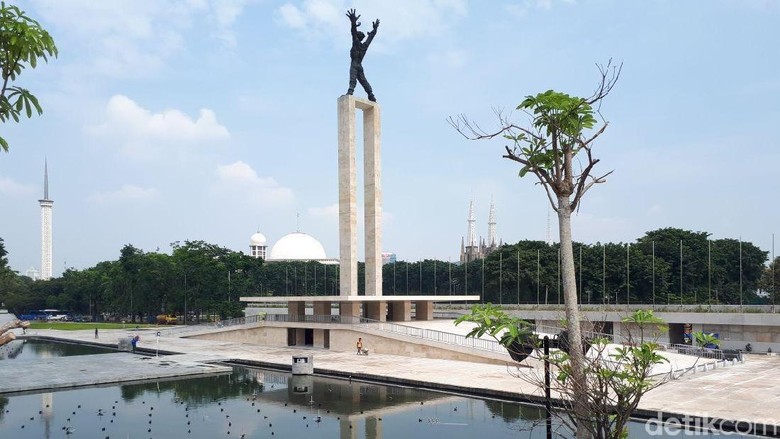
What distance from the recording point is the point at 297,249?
133m

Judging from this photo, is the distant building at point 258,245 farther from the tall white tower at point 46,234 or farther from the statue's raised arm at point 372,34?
the statue's raised arm at point 372,34

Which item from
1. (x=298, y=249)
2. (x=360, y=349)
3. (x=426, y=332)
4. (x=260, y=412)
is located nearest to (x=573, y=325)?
(x=260, y=412)

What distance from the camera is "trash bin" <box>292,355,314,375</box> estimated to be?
1206 inches

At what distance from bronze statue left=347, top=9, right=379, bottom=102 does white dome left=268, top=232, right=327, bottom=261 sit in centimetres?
9037

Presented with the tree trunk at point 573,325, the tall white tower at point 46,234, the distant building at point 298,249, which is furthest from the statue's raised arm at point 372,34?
the tall white tower at point 46,234

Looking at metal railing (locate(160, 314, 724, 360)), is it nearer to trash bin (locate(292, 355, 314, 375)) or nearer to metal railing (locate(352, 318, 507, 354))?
metal railing (locate(352, 318, 507, 354))

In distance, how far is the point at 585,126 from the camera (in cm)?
938

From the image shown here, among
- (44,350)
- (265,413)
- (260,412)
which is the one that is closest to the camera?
(265,413)

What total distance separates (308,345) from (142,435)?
81.0 feet

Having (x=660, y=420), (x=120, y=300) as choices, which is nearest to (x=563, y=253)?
Answer: (x=660, y=420)

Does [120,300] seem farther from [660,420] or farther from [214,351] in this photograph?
[660,420]

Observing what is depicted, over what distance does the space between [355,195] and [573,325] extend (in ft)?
110

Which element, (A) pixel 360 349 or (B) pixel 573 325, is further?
(A) pixel 360 349

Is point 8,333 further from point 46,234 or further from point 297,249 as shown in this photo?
point 46,234
